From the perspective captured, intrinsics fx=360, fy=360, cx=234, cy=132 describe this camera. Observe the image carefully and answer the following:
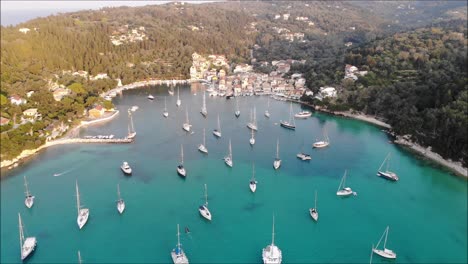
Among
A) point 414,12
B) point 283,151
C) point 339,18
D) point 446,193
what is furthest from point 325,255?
point 414,12

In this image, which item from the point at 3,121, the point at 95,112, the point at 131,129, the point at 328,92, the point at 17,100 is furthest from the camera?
the point at 328,92

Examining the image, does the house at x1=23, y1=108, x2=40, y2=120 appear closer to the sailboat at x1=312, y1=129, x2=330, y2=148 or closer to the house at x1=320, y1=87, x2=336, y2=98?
the sailboat at x1=312, y1=129, x2=330, y2=148

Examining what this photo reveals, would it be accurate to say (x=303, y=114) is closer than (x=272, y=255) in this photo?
No

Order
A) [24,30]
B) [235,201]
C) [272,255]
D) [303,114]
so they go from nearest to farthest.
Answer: [272,255]
[235,201]
[303,114]
[24,30]

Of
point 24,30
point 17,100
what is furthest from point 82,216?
point 24,30

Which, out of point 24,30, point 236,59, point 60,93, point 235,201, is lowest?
point 235,201

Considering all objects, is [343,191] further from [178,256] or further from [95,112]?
[95,112]

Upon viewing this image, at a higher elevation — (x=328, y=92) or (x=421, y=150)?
(x=328, y=92)

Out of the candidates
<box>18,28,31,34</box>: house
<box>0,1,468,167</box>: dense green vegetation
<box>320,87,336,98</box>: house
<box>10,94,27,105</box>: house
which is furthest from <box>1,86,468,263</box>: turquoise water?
<box>18,28,31,34</box>: house
